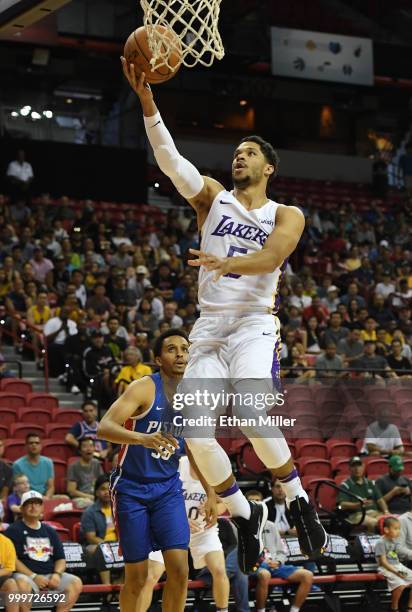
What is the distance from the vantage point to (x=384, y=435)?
13.3 metres

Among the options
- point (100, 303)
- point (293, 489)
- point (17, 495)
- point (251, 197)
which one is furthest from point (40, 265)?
point (293, 489)

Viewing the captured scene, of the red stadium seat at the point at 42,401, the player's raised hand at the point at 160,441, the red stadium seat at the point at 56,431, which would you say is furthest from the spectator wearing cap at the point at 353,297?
the player's raised hand at the point at 160,441

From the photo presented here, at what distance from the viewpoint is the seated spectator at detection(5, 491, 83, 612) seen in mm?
9742

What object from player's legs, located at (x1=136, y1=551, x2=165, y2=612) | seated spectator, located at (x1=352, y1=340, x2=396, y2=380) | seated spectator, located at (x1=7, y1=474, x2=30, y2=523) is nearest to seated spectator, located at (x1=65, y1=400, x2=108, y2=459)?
seated spectator, located at (x1=7, y1=474, x2=30, y2=523)

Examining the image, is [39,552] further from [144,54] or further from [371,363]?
[371,363]

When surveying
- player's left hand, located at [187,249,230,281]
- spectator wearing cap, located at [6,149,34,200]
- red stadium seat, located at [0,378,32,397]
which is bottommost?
player's left hand, located at [187,249,230,281]

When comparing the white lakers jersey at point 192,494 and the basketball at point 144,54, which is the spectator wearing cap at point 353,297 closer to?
the white lakers jersey at point 192,494

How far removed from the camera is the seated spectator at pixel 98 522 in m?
10.6

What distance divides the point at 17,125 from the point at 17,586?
15.8 m

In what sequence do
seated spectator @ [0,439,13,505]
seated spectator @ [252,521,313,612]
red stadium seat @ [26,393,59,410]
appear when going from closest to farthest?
seated spectator @ [252,521,313,612] → seated spectator @ [0,439,13,505] → red stadium seat @ [26,393,59,410]

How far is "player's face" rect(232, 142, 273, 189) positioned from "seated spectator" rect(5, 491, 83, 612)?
190 inches

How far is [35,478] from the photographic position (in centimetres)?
1140

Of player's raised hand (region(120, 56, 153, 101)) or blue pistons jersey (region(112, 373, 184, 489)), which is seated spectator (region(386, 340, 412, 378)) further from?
player's raised hand (region(120, 56, 153, 101))

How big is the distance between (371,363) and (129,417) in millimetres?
8745
